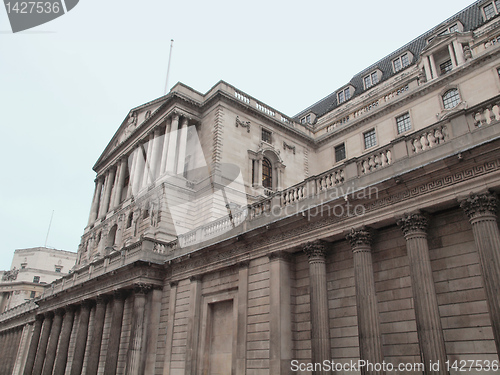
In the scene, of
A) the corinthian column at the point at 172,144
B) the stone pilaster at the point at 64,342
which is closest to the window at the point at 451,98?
the corinthian column at the point at 172,144

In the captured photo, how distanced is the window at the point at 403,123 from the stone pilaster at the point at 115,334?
78.8 feet

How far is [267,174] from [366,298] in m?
20.6

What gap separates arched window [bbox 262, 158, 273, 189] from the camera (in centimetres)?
3306

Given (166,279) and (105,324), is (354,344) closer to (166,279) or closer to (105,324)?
(166,279)

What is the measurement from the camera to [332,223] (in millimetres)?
15680

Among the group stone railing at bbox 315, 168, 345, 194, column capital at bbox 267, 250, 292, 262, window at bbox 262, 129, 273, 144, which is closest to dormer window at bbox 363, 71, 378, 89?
window at bbox 262, 129, 273, 144

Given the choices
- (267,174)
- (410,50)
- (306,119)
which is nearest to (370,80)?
(410,50)

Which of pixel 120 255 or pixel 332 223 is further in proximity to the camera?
pixel 120 255

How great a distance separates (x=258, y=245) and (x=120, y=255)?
12.9 meters

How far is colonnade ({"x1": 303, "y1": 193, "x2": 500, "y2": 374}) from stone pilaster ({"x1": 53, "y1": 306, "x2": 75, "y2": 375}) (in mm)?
24819

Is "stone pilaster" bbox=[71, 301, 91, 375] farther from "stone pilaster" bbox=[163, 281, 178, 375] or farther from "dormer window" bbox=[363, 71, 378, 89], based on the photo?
"dormer window" bbox=[363, 71, 378, 89]

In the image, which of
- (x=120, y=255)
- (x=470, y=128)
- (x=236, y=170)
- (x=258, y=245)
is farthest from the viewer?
(x=236, y=170)

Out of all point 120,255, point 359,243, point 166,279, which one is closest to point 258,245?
point 359,243

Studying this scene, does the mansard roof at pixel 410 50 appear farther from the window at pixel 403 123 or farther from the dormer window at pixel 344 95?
the window at pixel 403 123
